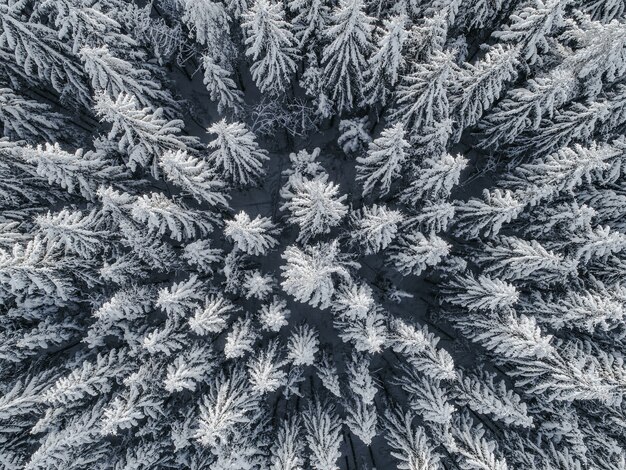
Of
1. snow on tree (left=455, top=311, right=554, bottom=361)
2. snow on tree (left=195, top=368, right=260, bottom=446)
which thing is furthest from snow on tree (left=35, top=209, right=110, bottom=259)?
snow on tree (left=455, top=311, right=554, bottom=361)

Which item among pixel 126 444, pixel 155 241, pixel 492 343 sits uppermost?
pixel 492 343

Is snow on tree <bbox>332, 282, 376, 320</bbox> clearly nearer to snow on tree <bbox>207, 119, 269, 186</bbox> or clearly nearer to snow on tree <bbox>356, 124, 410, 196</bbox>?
snow on tree <bbox>356, 124, 410, 196</bbox>

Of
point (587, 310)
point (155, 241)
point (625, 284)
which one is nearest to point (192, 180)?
point (155, 241)

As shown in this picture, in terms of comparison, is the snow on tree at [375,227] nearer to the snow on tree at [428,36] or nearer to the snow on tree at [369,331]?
the snow on tree at [369,331]

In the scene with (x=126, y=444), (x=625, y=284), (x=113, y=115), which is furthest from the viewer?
(x=126, y=444)

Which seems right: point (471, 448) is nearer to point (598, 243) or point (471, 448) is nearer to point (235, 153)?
point (598, 243)

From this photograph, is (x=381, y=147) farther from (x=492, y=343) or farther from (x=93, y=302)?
(x=93, y=302)

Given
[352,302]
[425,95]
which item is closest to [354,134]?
[425,95]

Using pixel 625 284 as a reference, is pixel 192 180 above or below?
below
